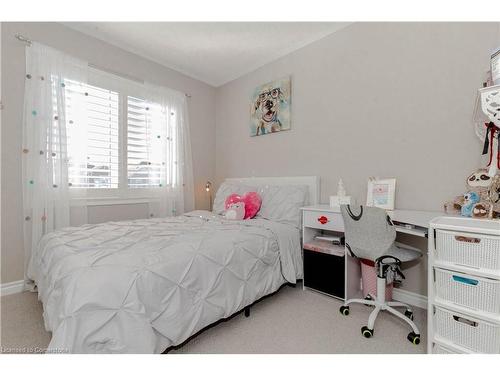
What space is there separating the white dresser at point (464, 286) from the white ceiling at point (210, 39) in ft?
7.66

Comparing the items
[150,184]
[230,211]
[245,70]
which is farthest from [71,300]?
[245,70]

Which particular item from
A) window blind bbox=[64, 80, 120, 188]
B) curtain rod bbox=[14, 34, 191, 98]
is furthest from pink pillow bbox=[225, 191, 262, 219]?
curtain rod bbox=[14, 34, 191, 98]

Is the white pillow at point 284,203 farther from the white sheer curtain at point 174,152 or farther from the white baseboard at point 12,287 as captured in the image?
the white baseboard at point 12,287

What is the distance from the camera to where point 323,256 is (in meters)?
2.21

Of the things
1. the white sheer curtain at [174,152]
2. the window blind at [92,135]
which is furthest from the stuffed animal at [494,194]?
the window blind at [92,135]

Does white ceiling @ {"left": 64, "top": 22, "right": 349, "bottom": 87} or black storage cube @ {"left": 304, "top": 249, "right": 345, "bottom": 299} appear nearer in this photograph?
black storage cube @ {"left": 304, "top": 249, "right": 345, "bottom": 299}

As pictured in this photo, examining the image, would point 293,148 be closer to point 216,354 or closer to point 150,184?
point 150,184

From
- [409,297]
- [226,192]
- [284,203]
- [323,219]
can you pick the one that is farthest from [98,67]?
[409,297]

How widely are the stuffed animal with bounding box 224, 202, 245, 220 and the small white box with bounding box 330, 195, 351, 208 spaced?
94cm

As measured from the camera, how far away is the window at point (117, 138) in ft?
8.43

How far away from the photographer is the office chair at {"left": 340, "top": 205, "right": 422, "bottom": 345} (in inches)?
65.9

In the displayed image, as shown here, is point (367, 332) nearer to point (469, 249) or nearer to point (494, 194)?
point (469, 249)

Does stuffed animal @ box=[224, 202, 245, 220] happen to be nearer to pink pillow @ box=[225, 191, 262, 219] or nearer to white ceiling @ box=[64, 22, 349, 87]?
pink pillow @ box=[225, 191, 262, 219]

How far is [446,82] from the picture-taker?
75.7 inches
